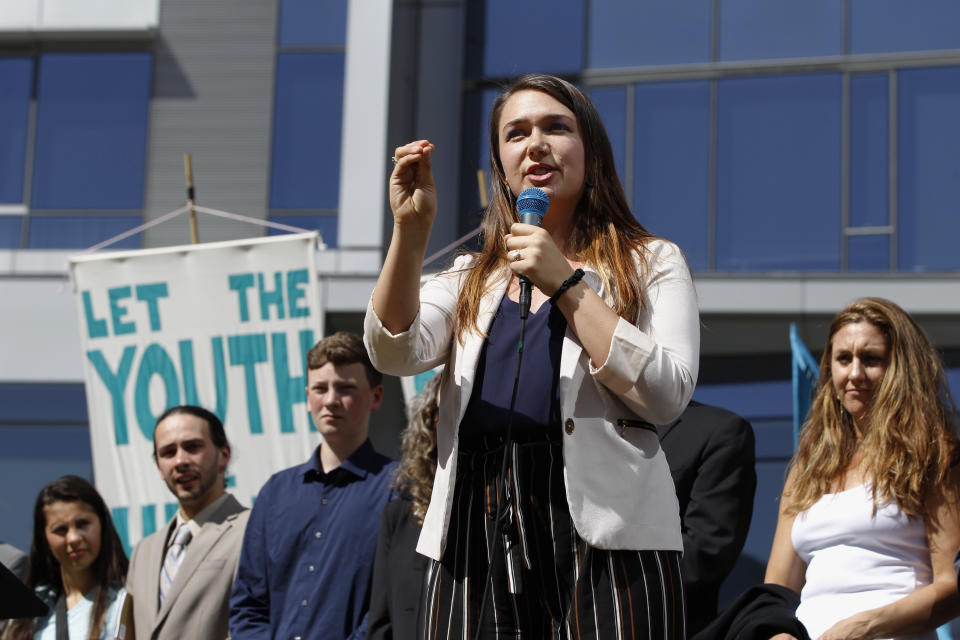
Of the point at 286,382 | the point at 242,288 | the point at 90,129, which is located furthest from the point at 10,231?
the point at 286,382

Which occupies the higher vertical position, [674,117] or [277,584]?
[674,117]

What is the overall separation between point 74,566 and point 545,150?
349cm

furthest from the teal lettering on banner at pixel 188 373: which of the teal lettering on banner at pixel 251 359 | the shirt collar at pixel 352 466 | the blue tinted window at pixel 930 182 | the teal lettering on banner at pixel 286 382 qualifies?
the blue tinted window at pixel 930 182

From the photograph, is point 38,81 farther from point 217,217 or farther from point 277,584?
point 277,584

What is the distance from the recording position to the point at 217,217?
39.1 ft

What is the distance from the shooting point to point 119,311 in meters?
7.44

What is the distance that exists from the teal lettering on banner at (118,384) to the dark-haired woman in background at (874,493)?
4500 mm

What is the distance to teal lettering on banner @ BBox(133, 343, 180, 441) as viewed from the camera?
711 centimetres

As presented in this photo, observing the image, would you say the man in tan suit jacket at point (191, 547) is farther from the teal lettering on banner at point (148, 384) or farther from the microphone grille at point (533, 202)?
the microphone grille at point (533, 202)

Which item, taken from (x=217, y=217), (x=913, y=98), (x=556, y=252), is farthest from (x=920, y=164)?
(x=556, y=252)

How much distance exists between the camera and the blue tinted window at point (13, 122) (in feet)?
40.7

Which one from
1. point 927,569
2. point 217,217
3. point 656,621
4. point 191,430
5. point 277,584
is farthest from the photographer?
point 217,217

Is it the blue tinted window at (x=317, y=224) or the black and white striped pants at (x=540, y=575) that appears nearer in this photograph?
the black and white striped pants at (x=540, y=575)

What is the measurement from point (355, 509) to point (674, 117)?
8177 mm
